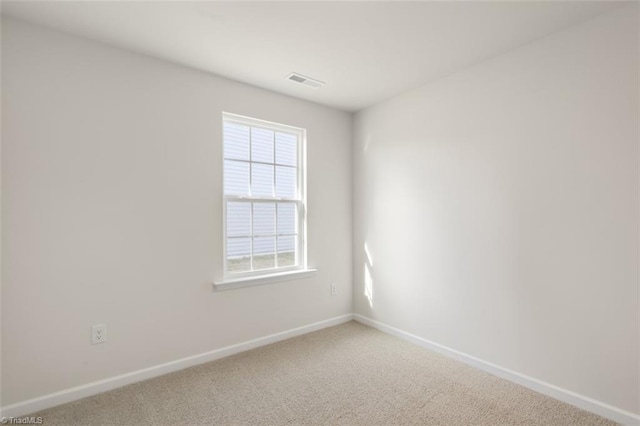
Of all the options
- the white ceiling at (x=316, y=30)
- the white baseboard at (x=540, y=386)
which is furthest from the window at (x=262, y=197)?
the white baseboard at (x=540, y=386)

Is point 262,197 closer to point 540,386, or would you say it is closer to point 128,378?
point 128,378

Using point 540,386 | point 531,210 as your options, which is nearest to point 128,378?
point 540,386

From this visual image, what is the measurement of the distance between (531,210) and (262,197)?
217 centimetres

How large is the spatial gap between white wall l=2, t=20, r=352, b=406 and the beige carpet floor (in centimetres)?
27

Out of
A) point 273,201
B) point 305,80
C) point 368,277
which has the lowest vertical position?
point 368,277

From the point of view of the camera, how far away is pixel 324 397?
7.01ft

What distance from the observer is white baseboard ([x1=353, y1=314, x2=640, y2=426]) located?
1862 millimetres

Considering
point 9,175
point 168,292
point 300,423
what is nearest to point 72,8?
point 9,175

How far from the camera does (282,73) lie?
8.77 ft

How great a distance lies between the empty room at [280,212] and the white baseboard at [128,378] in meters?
0.01

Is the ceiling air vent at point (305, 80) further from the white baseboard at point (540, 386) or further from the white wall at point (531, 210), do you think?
the white baseboard at point (540, 386)

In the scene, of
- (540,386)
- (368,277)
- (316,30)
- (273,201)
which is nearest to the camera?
(316,30)

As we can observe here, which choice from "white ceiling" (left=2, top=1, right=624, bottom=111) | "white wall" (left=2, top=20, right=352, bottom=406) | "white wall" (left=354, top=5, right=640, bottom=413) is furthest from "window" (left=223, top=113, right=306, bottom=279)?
"white wall" (left=354, top=5, right=640, bottom=413)

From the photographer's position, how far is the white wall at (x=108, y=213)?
1.95 m
